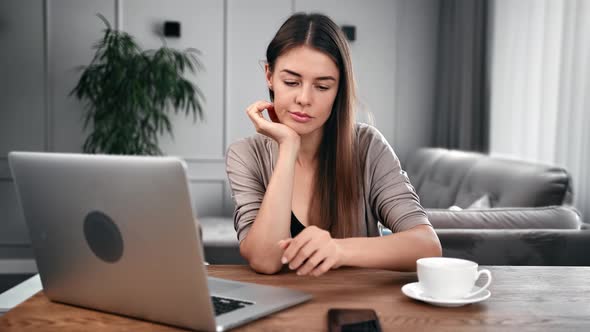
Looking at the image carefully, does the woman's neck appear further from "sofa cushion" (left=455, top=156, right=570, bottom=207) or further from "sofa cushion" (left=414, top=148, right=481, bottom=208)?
"sofa cushion" (left=414, top=148, right=481, bottom=208)

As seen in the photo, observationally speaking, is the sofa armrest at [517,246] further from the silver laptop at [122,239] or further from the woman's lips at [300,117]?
the silver laptop at [122,239]

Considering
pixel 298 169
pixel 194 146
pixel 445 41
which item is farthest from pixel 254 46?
pixel 298 169

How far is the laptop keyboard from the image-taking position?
89cm

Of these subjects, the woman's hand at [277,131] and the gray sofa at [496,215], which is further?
the gray sofa at [496,215]

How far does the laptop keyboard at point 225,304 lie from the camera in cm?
89

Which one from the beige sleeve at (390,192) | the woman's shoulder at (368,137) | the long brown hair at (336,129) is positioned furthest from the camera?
the woman's shoulder at (368,137)

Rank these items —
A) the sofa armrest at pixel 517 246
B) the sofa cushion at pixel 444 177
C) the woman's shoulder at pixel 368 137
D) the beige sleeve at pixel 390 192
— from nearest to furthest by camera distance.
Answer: the beige sleeve at pixel 390 192 < the woman's shoulder at pixel 368 137 < the sofa armrest at pixel 517 246 < the sofa cushion at pixel 444 177

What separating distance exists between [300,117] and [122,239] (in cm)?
77

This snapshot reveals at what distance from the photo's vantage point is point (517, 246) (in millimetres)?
1777

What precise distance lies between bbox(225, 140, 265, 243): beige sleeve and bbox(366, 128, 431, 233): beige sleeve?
0.31m

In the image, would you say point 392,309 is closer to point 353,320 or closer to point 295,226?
point 353,320

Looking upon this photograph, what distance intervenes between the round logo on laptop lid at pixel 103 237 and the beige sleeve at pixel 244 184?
24.3 inches

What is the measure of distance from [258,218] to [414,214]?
0.38 metres

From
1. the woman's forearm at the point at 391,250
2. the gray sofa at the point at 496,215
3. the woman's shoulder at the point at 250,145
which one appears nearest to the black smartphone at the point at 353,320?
the woman's forearm at the point at 391,250
